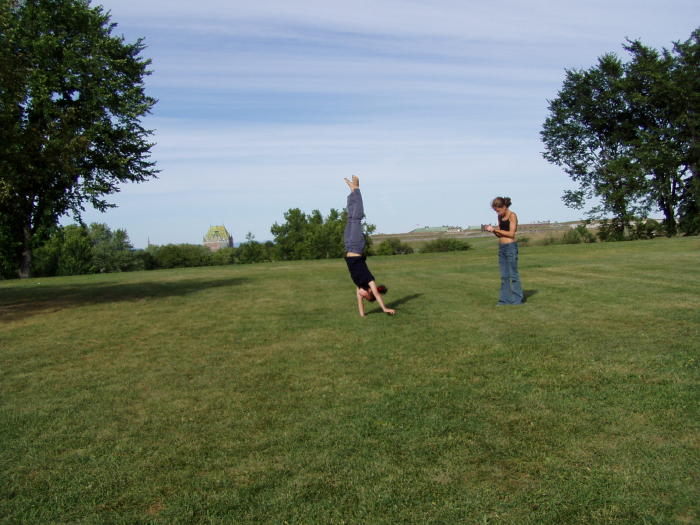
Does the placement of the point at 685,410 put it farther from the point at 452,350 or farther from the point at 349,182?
the point at 349,182

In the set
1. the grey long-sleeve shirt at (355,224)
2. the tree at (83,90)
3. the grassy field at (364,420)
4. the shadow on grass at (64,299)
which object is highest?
the tree at (83,90)

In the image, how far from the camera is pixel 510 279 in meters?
11.4

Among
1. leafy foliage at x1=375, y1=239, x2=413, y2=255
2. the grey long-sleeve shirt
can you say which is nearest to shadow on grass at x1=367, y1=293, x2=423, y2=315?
the grey long-sleeve shirt

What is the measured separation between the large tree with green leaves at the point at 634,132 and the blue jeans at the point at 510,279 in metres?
39.8

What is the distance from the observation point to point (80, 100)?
2619cm

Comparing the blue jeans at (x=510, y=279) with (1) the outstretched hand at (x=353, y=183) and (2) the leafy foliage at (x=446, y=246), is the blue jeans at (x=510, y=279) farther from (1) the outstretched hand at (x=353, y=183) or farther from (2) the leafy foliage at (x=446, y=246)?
(2) the leafy foliage at (x=446, y=246)

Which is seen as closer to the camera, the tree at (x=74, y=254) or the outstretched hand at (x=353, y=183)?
the outstretched hand at (x=353, y=183)

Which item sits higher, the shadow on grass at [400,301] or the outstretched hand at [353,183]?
the outstretched hand at [353,183]

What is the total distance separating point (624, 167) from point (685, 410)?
1920 inches

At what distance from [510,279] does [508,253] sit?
0.58 m

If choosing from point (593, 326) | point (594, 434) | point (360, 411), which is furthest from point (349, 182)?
point (594, 434)

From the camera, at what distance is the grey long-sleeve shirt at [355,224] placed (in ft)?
34.3

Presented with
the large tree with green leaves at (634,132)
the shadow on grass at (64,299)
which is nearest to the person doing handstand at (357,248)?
the shadow on grass at (64,299)

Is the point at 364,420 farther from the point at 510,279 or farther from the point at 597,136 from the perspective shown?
the point at 597,136
